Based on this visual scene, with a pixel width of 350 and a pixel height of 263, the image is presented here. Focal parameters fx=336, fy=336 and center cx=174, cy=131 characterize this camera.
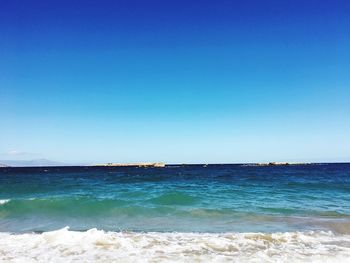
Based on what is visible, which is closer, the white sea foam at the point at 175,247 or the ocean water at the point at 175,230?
the white sea foam at the point at 175,247

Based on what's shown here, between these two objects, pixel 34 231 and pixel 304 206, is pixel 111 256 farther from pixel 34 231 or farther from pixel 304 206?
pixel 304 206

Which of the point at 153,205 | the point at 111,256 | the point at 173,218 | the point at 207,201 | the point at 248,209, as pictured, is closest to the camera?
the point at 111,256

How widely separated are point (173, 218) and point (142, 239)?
4.87 meters

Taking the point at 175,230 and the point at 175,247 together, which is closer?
the point at 175,247

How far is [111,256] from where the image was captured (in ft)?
27.9

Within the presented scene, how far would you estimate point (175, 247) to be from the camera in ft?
30.4

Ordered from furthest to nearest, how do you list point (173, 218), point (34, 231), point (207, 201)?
point (207, 201) → point (173, 218) → point (34, 231)

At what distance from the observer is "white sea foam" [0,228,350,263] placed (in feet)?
27.0

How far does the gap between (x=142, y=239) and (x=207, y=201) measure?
34.1 ft

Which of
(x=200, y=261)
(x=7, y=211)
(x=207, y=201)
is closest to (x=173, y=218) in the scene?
(x=207, y=201)

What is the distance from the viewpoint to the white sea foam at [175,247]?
27.0 feet

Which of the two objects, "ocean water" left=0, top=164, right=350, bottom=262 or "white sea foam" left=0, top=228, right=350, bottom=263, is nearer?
"white sea foam" left=0, top=228, right=350, bottom=263

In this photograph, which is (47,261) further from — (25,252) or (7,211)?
(7,211)

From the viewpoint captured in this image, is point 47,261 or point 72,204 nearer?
point 47,261
